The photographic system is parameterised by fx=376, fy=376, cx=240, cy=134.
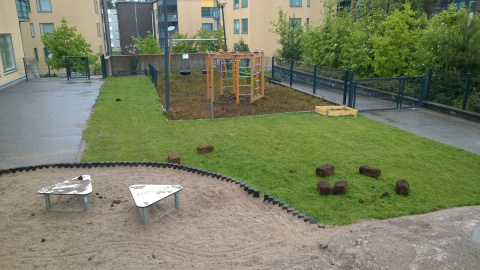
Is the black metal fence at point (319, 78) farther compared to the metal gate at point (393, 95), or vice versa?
the black metal fence at point (319, 78)

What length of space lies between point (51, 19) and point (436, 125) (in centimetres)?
3701

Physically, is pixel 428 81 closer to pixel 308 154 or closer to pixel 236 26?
pixel 308 154

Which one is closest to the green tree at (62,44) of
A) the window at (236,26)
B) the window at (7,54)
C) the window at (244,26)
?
the window at (7,54)

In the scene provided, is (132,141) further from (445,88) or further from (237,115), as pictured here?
(445,88)

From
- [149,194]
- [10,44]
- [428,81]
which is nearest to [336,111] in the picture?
[428,81]

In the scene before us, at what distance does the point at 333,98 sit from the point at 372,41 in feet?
10.6

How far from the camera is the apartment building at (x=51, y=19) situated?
3675 centimetres

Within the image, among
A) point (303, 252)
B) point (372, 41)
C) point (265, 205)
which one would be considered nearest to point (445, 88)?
point (372, 41)

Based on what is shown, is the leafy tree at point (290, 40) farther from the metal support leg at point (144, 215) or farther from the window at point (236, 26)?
the metal support leg at point (144, 215)

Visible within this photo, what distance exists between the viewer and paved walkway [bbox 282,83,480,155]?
10898mm

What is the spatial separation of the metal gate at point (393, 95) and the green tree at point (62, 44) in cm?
2233

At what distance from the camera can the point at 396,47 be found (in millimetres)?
16281

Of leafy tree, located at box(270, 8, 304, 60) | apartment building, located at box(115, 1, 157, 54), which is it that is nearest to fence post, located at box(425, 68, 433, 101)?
leafy tree, located at box(270, 8, 304, 60)

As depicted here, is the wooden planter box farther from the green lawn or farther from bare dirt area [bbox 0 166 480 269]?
bare dirt area [bbox 0 166 480 269]
